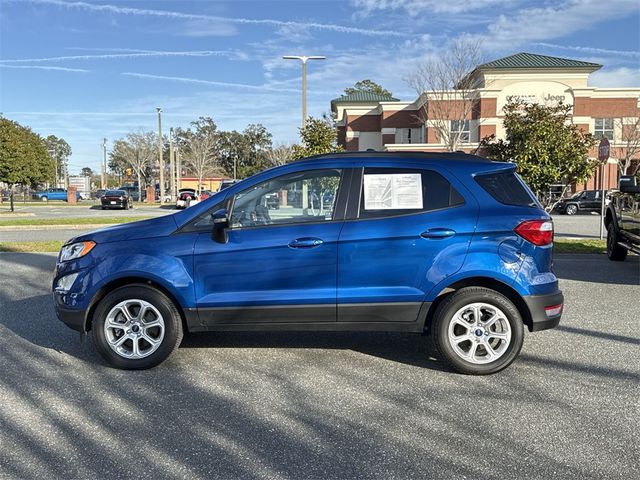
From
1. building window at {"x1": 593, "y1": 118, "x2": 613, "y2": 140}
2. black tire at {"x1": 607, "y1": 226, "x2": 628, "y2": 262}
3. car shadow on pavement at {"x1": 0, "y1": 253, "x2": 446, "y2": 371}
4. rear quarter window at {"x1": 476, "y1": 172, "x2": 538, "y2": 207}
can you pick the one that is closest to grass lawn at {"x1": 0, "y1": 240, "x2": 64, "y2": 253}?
car shadow on pavement at {"x1": 0, "y1": 253, "x2": 446, "y2": 371}

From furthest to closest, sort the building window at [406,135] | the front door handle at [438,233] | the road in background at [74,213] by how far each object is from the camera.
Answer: the building window at [406,135]
the road in background at [74,213]
the front door handle at [438,233]

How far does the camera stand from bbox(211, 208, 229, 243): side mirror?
4465 millimetres

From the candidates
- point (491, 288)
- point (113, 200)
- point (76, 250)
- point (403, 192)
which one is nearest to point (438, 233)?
point (403, 192)

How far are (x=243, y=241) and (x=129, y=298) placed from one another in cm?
109

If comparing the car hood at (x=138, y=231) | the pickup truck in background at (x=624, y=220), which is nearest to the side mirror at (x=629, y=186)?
the pickup truck in background at (x=624, y=220)

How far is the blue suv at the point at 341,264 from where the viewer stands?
4.43 metres

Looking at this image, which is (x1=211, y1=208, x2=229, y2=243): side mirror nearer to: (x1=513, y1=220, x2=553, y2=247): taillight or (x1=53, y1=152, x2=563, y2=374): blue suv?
(x1=53, y1=152, x2=563, y2=374): blue suv

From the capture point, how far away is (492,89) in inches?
1671

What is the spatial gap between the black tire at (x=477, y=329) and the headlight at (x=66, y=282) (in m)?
3.09

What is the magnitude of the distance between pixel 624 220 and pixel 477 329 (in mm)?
6799

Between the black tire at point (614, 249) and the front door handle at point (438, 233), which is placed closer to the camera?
the front door handle at point (438, 233)

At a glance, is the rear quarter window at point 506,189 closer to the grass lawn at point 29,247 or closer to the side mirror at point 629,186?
the side mirror at point 629,186

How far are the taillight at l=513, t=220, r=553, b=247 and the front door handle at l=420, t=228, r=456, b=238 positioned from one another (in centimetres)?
52

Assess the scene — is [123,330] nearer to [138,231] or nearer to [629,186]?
[138,231]
